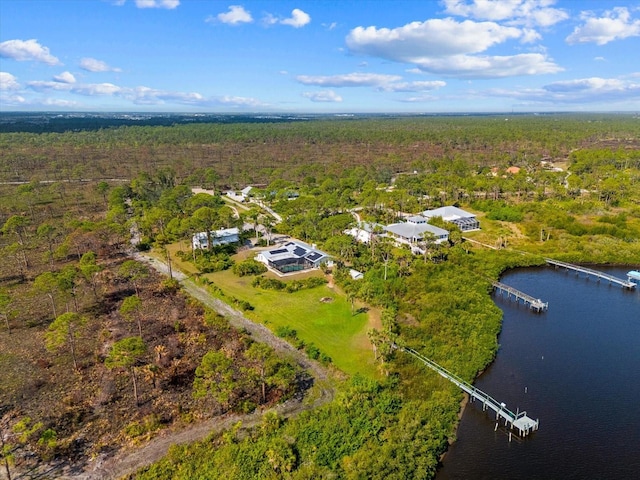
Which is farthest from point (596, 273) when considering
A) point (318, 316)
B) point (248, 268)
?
point (248, 268)

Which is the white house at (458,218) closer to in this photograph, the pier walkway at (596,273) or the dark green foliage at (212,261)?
the pier walkway at (596,273)

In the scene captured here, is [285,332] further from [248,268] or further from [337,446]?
[248,268]

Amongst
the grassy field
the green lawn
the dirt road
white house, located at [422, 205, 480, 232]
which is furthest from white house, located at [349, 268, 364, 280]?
white house, located at [422, 205, 480, 232]

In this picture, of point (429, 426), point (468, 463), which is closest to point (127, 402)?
point (429, 426)

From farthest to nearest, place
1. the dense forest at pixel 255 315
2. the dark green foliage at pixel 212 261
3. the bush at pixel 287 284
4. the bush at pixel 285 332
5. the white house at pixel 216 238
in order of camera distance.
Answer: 1. the white house at pixel 216 238
2. the dark green foliage at pixel 212 261
3. the bush at pixel 287 284
4. the bush at pixel 285 332
5. the dense forest at pixel 255 315

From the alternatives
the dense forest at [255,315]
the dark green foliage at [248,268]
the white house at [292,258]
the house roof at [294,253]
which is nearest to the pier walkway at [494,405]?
the dense forest at [255,315]

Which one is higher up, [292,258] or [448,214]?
[448,214]

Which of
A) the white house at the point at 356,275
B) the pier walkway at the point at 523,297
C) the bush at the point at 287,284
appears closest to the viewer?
the pier walkway at the point at 523,297
